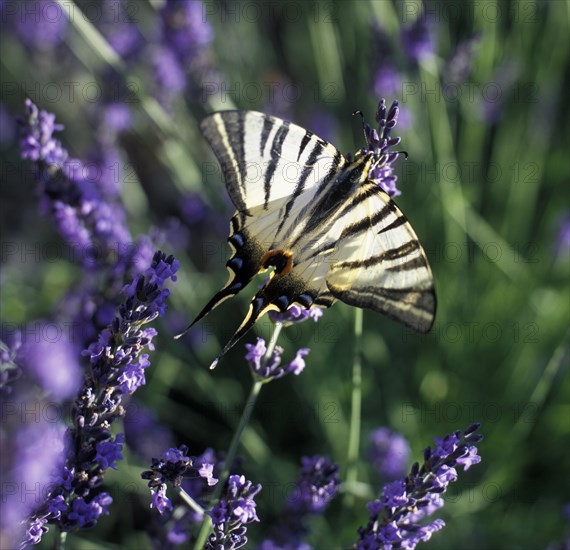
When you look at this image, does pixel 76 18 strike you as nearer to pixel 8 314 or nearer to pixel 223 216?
pixel 223 216

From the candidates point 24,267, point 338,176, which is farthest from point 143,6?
point 338,176

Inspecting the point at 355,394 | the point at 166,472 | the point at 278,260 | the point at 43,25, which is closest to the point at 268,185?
the point at 278,260

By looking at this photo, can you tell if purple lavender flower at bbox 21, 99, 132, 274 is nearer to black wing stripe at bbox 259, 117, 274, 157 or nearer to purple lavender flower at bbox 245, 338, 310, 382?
black wing stripe at bbox 259, 117, 274, 157

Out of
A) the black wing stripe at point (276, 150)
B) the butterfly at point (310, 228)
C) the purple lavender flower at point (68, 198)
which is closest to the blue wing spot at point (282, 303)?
the butterfly at point (310, 228)

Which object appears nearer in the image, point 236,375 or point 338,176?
point 338,176

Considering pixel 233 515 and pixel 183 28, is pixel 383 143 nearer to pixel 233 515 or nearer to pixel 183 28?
pixel 233 515

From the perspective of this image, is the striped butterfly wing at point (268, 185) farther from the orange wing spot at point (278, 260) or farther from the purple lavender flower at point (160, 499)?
the purple lavender flower at point (160, 499)
